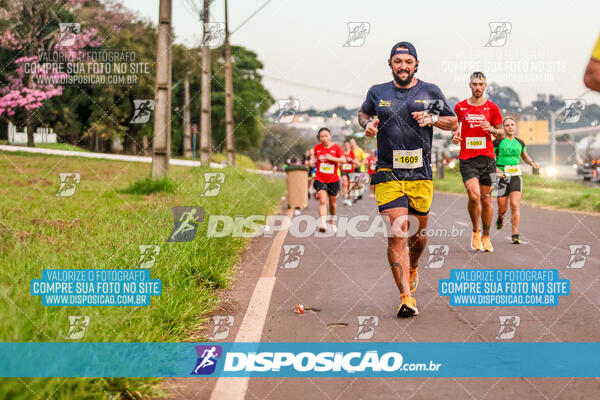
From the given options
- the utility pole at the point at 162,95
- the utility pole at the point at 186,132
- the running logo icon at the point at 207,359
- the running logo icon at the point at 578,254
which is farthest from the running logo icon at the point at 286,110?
the utility pole at the point at 186,132

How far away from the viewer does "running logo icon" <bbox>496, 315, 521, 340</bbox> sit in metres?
5.49

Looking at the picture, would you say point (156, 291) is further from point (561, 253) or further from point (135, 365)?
point (561, 253)

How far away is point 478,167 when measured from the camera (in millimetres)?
10422

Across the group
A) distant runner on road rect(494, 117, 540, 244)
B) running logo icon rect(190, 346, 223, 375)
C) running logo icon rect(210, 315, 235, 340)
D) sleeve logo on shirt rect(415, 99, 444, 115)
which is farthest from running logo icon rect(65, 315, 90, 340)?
distant runner on road rect(494, 117, 540, 244)

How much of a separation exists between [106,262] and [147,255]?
2.07 ft

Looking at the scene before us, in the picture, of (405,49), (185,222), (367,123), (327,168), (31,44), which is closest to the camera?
(405,49)

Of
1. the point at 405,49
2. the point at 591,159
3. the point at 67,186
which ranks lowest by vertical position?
the point at 591,159

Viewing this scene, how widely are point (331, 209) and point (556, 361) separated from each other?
9.79 metres

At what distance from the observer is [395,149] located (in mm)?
6516

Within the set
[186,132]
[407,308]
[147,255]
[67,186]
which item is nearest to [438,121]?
[407,308]

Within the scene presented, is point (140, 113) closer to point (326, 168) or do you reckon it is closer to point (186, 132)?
point (326, 168)

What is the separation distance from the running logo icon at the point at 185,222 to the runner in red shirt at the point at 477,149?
3639mm

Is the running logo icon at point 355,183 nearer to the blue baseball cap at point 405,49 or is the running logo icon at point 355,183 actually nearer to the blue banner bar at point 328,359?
the blue baseball cap at point 405,49

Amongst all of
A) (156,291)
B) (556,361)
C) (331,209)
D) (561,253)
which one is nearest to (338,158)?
(331,209)
